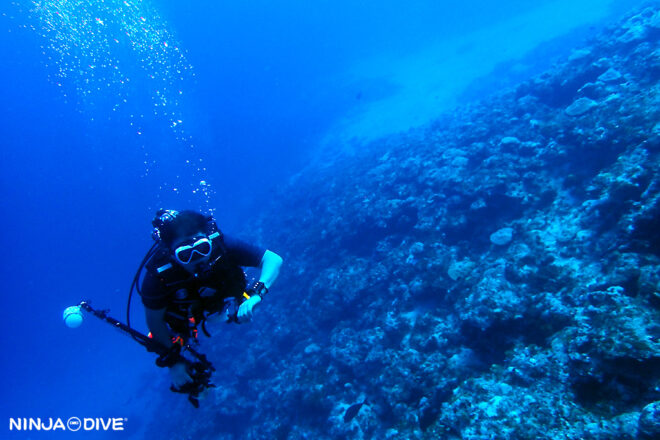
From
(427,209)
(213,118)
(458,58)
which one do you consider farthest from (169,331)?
(213,118)

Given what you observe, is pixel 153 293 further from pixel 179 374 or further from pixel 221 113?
pixel 221 113

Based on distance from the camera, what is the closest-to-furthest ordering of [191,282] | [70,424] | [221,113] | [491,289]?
→ [191,282]
[491,289]
[70,424]
[221,113]

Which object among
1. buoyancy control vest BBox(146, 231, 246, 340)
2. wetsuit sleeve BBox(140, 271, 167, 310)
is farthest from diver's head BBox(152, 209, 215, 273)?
wetsuit sleeve BBox(140, 271, 167, 310)

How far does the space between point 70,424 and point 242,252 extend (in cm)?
4548

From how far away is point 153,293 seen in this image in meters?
3.02

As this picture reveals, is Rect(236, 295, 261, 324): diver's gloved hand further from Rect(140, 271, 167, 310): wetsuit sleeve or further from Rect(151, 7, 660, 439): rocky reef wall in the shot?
Rect(151, 7, 660, 439): rocky reef wall

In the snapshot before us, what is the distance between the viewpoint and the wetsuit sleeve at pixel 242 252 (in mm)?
3623

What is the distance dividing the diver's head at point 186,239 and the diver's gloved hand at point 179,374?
3.13ft

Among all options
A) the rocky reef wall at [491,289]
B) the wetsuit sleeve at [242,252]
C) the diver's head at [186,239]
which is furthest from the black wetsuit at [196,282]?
the rocky reef wall at [491,289]

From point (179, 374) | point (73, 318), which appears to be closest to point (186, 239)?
point (179, 374)

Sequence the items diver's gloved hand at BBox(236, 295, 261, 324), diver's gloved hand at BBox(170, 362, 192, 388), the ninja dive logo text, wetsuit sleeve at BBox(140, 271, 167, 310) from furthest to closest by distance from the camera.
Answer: the ninja dive logo text → diver's gloved hand at BBox(170, 362, 192, 388) → wetsuit sleeve at BBox(140, 271, 167, 310) → diver's gloved hand at BBox(236, 295, 261, 324)

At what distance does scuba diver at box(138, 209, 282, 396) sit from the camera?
3.06m

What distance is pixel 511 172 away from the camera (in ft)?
38.2

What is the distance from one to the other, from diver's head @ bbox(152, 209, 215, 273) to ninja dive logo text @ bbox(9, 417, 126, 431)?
105 feet
